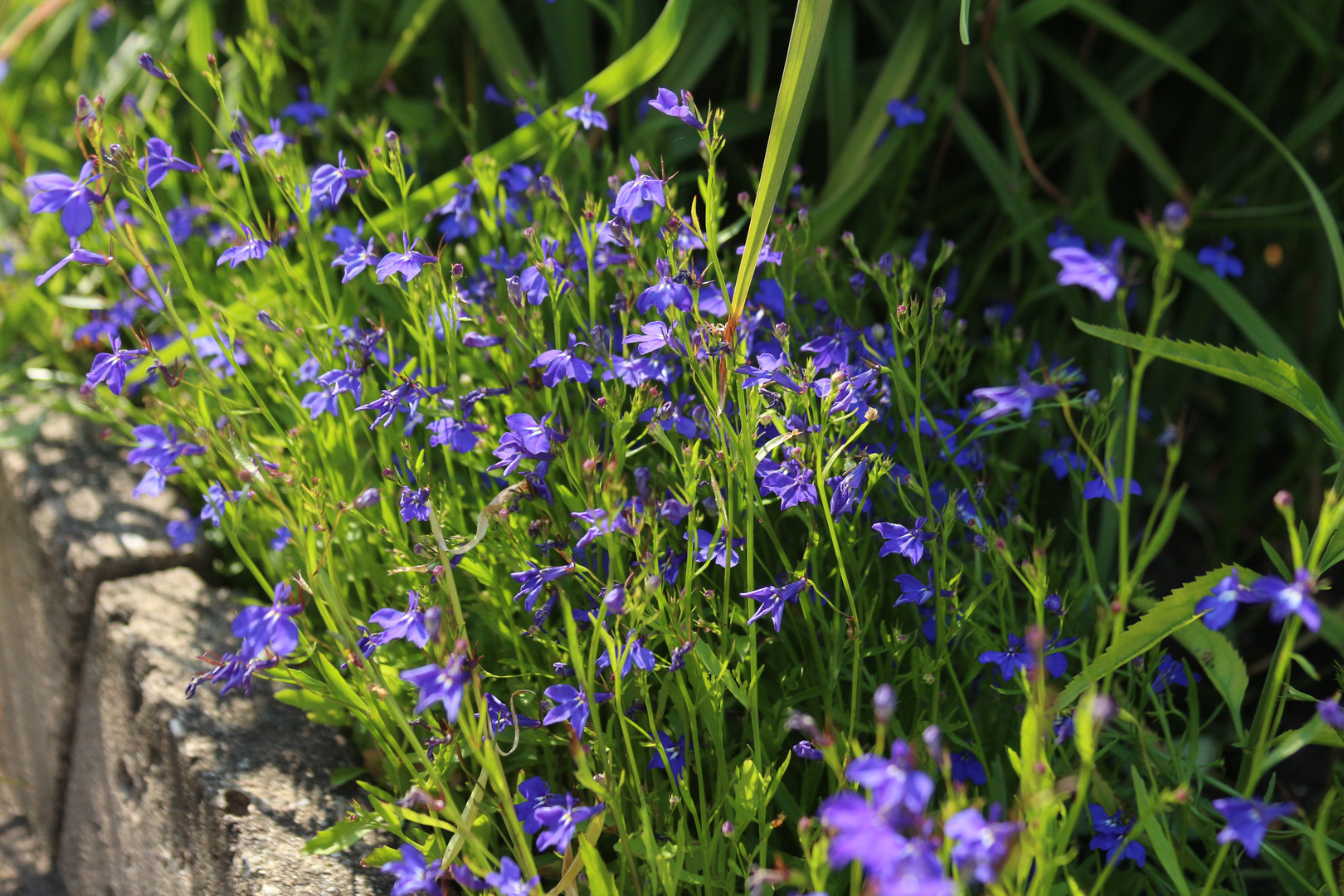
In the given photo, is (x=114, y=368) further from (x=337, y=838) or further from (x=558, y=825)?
(x=558, y=825)

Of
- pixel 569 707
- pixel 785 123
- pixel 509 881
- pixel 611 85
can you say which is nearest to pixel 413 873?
pixel 509 881

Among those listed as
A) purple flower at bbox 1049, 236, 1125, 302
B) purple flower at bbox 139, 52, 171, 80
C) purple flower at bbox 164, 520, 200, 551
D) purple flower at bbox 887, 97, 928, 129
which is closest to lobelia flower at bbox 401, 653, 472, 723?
purple flower at bbox 1049, 236, 1125, 302

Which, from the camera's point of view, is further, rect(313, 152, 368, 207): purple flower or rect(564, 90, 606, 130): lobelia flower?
rect(564, 90, 606, 130): lobelia flower

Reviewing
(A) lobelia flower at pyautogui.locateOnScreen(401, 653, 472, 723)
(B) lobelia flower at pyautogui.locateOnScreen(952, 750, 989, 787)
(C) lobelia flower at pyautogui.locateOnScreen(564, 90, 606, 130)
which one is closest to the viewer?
(A) lobelia flower at pyautogui.locateOnScreen(401, 653, 472, 723)

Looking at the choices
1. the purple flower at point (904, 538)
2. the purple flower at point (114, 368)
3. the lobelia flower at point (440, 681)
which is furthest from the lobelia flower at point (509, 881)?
the purple flower at point (114, 368)

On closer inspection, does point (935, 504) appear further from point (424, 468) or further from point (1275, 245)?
point (1275, 245)

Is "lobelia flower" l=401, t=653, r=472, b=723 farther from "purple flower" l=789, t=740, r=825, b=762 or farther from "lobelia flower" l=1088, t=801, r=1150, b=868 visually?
"lobelia flower" l=1088, t=801, r=1150, b=868

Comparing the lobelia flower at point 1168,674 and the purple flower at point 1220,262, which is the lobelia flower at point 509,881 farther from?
the purple flower at point 1220,262
